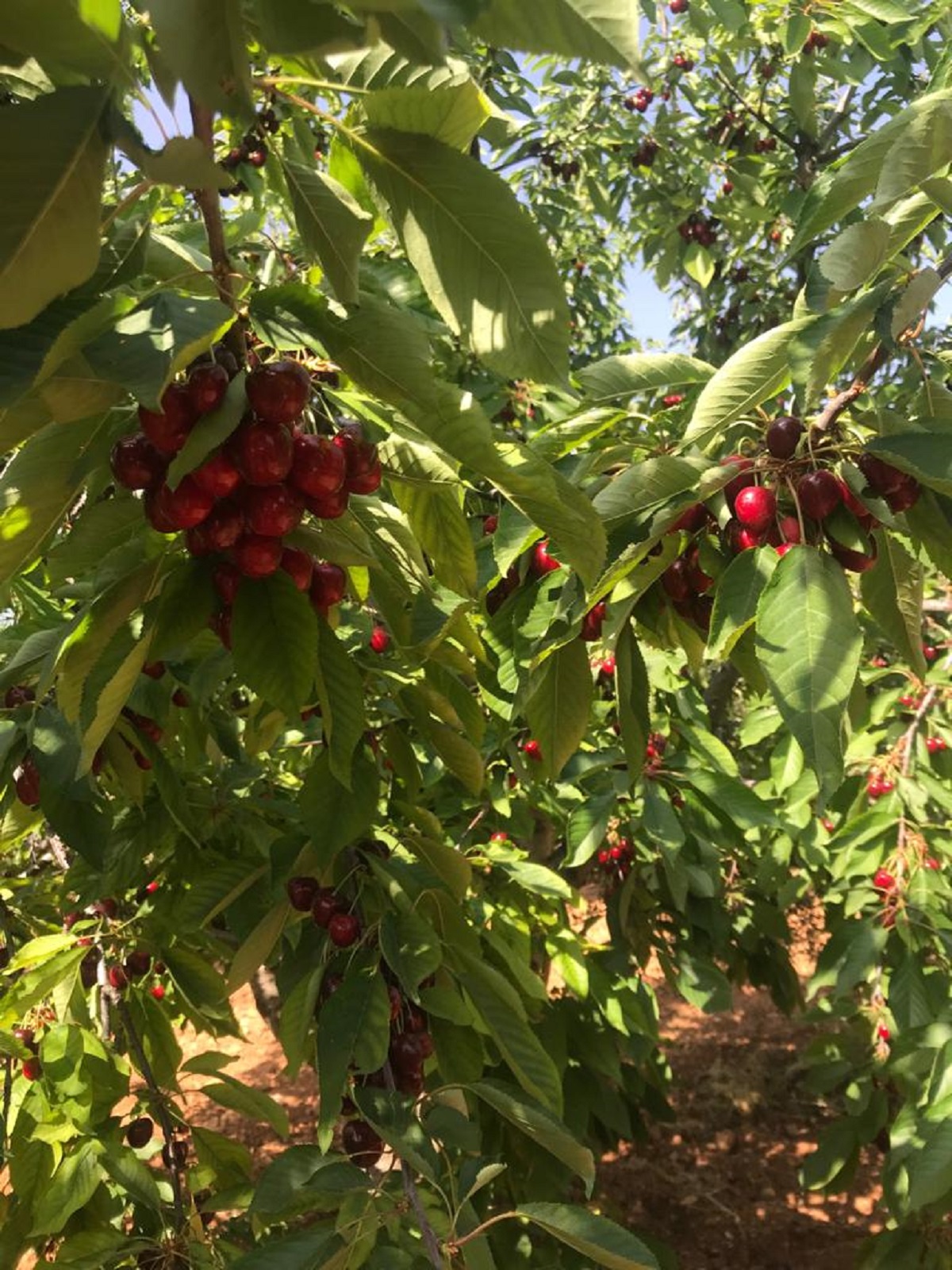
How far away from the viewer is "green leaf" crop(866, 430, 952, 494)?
1007 millimetres

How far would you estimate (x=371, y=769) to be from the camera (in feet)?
4.78

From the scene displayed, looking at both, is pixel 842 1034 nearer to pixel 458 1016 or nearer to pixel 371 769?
pixel 458 1016

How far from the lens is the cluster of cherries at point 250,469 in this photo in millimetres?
842

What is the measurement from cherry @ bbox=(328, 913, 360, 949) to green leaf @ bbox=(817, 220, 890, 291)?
47.4 inches

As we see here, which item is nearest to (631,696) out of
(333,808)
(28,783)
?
(333,808)

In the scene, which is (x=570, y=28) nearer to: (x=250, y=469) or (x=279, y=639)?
(x=250, y=469)

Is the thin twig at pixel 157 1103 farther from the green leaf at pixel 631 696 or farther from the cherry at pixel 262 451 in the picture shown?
the cherry at pixel 262 451

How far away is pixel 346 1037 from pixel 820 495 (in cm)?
101

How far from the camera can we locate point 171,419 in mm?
822

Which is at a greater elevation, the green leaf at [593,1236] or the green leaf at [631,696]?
the green leaf at [631,696]

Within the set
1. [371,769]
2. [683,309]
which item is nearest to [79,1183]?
[371,769]

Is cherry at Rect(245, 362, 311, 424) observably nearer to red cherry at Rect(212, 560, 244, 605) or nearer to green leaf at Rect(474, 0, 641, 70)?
red cherry at Rect(212, 560, 244, 605)

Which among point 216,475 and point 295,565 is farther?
point 295,565

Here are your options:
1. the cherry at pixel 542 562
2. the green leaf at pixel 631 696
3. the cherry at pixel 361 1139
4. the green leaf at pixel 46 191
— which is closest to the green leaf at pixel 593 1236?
the cherry at pixel 361 1139
